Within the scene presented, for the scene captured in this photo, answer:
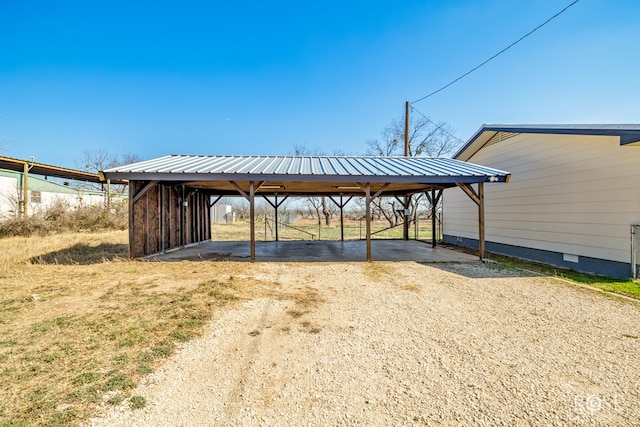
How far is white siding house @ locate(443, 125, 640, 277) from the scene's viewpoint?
5.70 metres

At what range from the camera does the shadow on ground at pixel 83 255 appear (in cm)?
747

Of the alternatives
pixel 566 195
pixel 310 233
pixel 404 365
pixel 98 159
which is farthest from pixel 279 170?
pixel 98 159

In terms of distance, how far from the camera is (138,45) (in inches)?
460

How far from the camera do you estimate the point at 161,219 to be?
9383 millimetres

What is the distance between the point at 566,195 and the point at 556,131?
1.61 metres

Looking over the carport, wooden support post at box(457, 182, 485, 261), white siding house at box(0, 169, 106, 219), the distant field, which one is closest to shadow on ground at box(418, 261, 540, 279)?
wooden support post at box(457, 182, 485, 261)

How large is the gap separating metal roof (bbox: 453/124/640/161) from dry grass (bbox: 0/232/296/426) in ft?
21.0

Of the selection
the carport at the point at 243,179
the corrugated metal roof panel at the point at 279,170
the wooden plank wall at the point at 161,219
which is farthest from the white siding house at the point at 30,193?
the corrugated metal roof panel at the point at 279,170

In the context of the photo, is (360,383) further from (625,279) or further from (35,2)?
(35,2)

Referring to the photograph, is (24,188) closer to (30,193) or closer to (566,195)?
(30,193)

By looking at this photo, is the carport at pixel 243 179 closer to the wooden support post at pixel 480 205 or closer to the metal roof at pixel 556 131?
the wooden support post at pixel 480 205

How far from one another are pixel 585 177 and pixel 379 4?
25.9 ft

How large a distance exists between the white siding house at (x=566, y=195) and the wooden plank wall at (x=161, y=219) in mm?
10965

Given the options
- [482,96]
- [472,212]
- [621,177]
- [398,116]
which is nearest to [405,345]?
[621,177]
